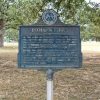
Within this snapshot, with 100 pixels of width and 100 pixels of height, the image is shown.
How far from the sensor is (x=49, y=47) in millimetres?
7242

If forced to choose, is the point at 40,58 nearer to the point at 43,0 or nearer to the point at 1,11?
the point at 43,0

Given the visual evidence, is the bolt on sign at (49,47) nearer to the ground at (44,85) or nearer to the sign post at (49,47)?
the sign post at (49,47)

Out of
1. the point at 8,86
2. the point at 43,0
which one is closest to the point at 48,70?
the point at 8,86

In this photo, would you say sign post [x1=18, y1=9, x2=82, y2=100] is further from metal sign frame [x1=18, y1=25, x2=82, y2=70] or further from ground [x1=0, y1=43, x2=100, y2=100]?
ground [x1=0, y1=43, x2=100, y2=100]

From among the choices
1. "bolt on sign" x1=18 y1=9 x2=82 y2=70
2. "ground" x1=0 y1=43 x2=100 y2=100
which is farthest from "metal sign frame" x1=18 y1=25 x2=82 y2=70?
"ground" x1=0 y1=43 x2=100 y2=100

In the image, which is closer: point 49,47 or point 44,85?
point 49,47

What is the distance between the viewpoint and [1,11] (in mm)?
39219

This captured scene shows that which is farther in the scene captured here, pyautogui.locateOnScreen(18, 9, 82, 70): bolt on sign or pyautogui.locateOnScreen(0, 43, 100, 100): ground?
pyautogui.locateOnScreen(0, 43, 100, 100): ground

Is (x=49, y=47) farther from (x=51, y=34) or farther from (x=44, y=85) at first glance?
(x=44, y=85)

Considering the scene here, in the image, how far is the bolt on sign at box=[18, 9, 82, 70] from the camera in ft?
23.8

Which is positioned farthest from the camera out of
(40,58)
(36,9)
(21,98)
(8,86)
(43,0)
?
(36,9)

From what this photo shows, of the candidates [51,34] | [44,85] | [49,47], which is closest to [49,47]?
[49,47]

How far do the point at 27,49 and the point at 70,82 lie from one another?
4296 millimetres

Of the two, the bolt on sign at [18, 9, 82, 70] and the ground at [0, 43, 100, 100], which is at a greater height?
the bolt on sign at [18, 9, 82, 70]
